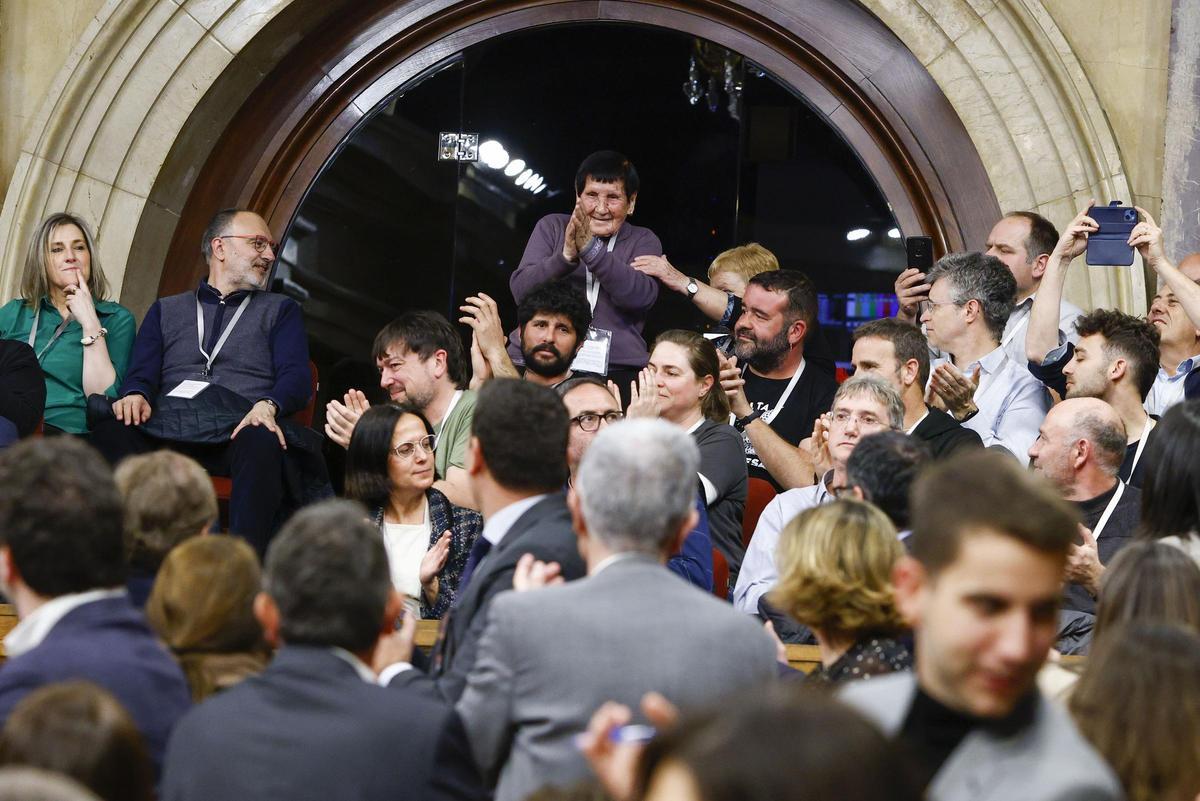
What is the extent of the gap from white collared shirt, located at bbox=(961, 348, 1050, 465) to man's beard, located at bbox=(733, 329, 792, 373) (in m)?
0.67

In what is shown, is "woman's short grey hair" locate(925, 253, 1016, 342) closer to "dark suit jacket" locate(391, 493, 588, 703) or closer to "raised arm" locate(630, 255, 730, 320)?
"raised arm" locate(630, 255, 730, 320)

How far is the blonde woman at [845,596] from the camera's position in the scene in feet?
9.32

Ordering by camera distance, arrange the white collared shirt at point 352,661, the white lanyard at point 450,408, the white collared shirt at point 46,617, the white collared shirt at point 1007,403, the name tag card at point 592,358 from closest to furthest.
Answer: the white collared shirt at point 352,661 < the white collared shirt at point 46,617 < the white collared shirt at point 1007,403 < the white lanyard at point 450,408 < the name tag card at point 592,358

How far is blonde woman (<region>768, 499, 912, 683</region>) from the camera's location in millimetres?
2842

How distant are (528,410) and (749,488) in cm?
234

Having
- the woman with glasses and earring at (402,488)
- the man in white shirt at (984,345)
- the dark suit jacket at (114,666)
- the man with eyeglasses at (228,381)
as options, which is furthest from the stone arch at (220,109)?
the dark suit jacket at (114,666)

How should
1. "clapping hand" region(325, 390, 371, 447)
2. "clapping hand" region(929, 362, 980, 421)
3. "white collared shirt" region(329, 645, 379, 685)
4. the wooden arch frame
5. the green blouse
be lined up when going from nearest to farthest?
"white collared shirt" region(329, 645, 379, 685) < "clapping hand" region(929, 362, 980, 421) < "clapping hand" region(325, 390, 371, 447) < the green blouse < the wooden arch frame

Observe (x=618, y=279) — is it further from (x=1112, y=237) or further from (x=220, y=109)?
(x=220, y=109)

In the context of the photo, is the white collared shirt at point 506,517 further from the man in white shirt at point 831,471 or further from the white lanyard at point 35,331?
the white lanyard at point 35,331

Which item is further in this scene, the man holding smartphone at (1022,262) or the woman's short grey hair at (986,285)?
the man holding smartphone at (1022,262)

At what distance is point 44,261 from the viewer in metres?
5.75

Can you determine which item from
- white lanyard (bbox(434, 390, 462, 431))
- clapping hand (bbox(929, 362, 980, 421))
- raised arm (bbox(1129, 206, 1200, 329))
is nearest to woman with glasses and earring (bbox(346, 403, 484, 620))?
white lanyard (bbox(434, 390, 462, 431))

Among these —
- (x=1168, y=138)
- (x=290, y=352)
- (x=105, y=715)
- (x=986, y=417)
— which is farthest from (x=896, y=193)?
(x=105, y=715)

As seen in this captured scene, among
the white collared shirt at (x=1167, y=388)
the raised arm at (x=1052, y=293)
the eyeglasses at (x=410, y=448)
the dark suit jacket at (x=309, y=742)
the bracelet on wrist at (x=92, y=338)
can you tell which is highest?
the raised arm at (x=1052, y=293)
